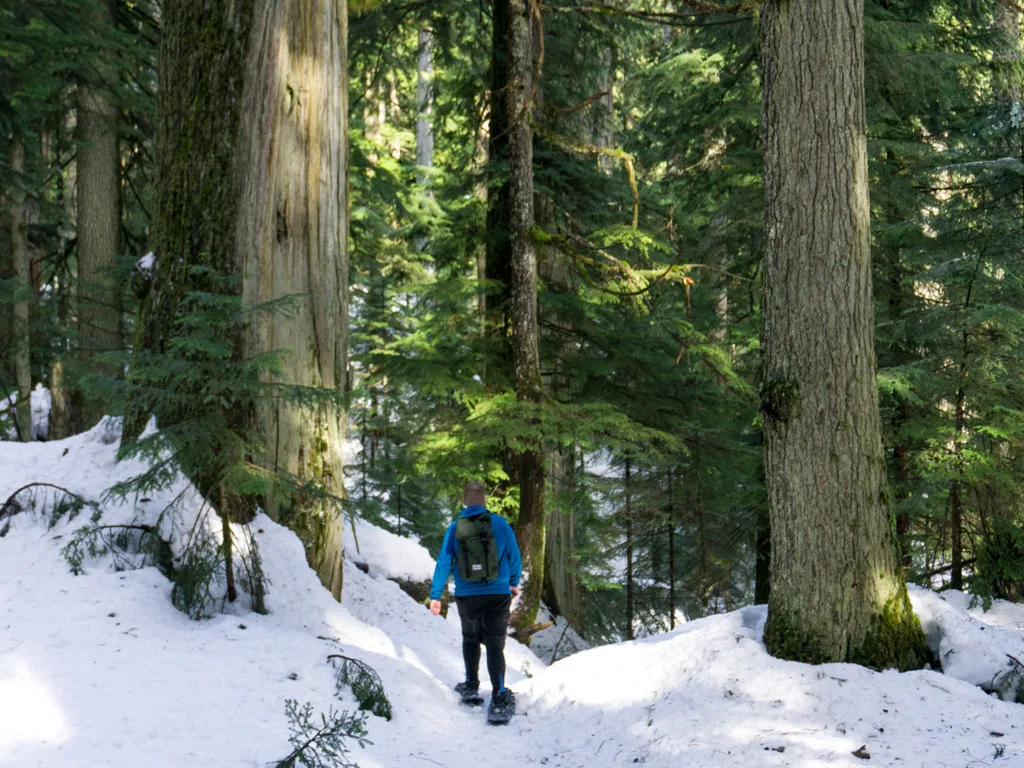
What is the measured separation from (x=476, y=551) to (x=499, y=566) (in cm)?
23

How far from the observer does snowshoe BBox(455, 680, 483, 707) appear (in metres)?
6.04

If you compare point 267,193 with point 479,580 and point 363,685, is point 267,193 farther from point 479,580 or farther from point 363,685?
point 363,685

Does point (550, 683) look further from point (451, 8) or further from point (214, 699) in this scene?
point (451, 8)

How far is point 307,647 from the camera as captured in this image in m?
5.12

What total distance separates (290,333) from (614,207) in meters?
8.13

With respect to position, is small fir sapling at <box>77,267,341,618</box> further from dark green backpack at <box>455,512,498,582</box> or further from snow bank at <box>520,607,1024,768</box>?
snow bank at <box>520,607,1024,768</box>

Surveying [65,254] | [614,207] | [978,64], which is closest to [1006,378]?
[978,64]

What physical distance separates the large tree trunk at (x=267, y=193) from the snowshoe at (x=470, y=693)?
139 cm

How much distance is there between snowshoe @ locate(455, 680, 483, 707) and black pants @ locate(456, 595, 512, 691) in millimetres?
52

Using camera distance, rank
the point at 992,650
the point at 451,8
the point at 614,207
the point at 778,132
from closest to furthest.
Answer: the point at 992,650 < the point at 778,132 < the point at 451,8 < the point at 614,207

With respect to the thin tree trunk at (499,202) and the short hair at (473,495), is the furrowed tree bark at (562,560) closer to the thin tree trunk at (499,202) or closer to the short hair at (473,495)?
the thin tree trunk at (499,202)

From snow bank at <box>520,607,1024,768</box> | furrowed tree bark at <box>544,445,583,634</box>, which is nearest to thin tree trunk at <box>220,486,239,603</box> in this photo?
snow bank at <box>520,607,1024,768</box>

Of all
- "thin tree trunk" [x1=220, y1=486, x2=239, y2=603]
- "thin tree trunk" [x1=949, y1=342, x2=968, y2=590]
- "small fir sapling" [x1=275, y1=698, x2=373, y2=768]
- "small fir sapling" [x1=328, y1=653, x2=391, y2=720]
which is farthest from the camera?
"thin tree trunk" [x1=949, y1=342, x2=968, y2=590]

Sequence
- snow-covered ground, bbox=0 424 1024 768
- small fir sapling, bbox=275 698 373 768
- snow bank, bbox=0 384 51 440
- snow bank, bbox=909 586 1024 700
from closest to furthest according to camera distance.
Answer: small fir sapling, bbox=275 698 373 768 → snow-covered ground, bbox=0 424 1024 768 → snow bank, bbox=909 586 1024 700 → snow bank, bbox=0 384 51 440
